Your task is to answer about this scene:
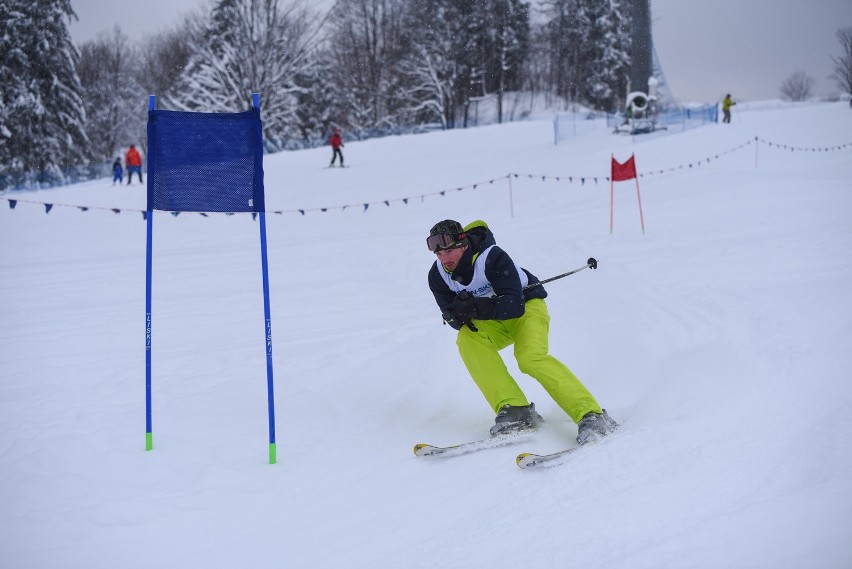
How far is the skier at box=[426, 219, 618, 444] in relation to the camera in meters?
4.58

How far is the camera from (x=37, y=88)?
30.4 metres

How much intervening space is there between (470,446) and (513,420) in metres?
0.39

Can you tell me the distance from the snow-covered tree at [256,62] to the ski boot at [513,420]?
34109 mm

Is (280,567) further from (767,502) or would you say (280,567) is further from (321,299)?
(321,299)

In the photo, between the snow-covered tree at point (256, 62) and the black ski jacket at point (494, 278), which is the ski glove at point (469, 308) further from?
the snow-covered tree at point (256, 62)

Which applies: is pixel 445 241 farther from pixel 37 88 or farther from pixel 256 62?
pixel 256 62

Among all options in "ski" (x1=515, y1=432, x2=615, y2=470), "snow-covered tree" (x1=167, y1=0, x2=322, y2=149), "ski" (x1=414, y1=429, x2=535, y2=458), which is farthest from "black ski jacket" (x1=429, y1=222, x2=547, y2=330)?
"snow-covered tree" (x1=167, y1=0, x2=322, y2=149)

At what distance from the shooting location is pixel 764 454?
329 cm

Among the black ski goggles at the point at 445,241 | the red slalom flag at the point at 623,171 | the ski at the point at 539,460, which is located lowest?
the ski at the point at 539,460

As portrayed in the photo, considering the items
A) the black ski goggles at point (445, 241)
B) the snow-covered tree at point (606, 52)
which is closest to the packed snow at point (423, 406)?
the black ski goggles at point (445, 241)

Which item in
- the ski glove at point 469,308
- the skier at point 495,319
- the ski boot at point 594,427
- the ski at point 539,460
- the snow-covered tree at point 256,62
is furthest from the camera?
the snow-covered tree at point 256,62

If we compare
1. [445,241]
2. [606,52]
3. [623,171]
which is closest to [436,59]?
[606,52]

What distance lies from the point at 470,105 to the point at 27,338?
48.6 m

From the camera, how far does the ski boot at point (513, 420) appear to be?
15.1 ft
